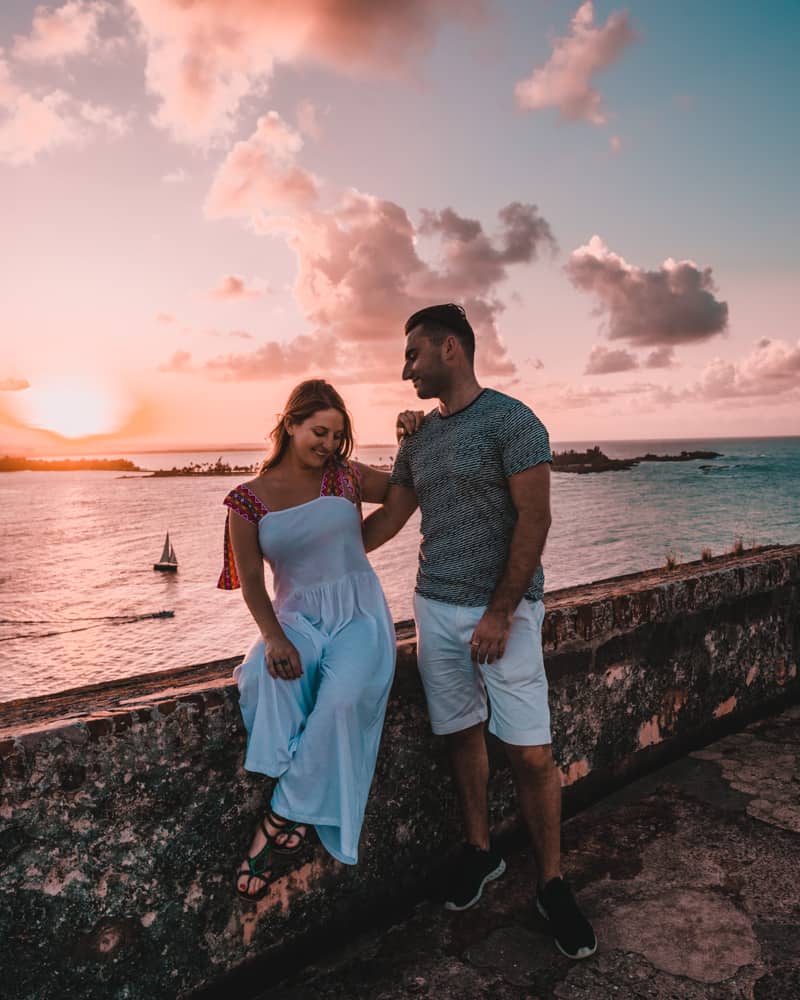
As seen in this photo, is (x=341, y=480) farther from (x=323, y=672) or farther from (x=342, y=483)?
(x=323, y=672)

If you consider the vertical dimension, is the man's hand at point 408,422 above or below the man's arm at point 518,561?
above

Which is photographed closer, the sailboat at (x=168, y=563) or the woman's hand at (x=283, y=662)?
the woman's hand at (x=283, y=662)

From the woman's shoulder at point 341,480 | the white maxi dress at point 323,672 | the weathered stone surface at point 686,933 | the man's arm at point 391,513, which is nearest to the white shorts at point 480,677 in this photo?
the white maxi dress at point 323,672

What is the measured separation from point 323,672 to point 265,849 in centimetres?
48

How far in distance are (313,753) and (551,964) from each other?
0.88m

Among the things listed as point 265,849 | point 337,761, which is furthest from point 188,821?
point 337,761

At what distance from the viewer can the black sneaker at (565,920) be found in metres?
1.96

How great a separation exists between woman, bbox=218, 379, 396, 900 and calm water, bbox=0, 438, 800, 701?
56.9ft

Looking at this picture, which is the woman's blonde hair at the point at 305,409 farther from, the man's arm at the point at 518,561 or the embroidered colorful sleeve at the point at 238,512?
the man's arm at the point at 518,561

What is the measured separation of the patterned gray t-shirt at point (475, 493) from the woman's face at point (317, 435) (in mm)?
354

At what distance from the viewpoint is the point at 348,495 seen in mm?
2350

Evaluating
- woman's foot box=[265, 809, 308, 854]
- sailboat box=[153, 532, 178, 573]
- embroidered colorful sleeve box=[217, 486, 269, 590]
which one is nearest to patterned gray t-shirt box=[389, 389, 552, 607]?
embroidered colorful sleeve box=[217, 486, 269, 590]

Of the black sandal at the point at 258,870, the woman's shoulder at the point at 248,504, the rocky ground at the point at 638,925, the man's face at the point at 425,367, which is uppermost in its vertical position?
the man's face at the point at 425,367

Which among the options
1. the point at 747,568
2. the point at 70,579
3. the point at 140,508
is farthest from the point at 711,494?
the point at 747,568
